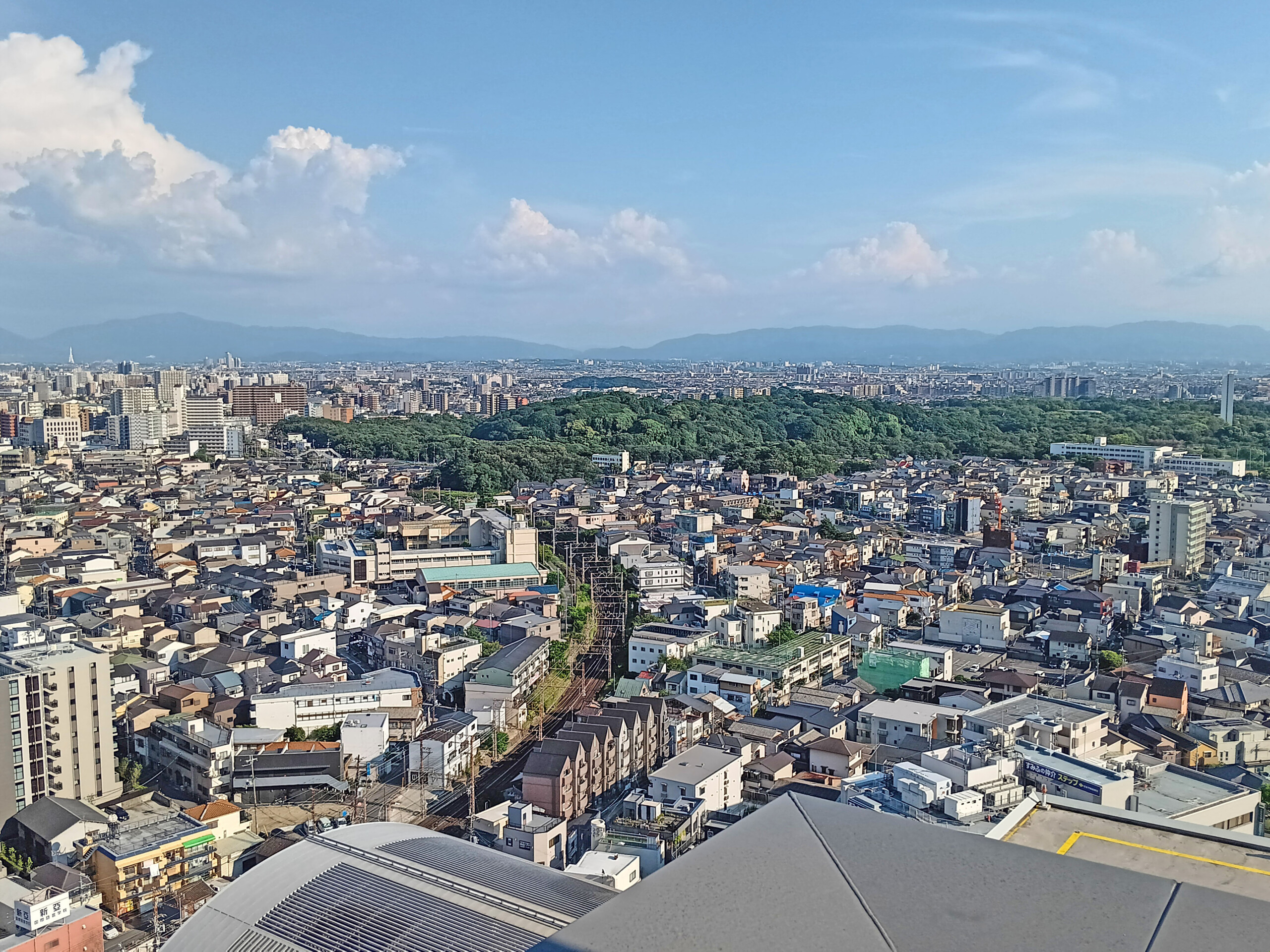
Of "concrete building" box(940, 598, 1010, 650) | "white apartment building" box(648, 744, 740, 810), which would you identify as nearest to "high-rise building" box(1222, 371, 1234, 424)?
"concrete building" box(940, 598, 1010, 650)

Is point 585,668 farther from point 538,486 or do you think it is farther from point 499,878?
point 538,486

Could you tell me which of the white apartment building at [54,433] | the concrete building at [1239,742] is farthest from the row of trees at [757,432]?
the concrete building at [1239,742]

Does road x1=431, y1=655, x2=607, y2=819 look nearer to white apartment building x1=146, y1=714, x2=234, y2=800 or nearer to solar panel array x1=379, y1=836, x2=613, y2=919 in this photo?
white apartment building x1=146, y1=714, x2=234, y2=800

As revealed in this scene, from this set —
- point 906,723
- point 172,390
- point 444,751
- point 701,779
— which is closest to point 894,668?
point 906,723

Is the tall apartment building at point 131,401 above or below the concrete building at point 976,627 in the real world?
above

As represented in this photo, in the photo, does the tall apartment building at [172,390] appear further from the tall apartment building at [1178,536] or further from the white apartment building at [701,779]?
the white apartment building at [701,779]
